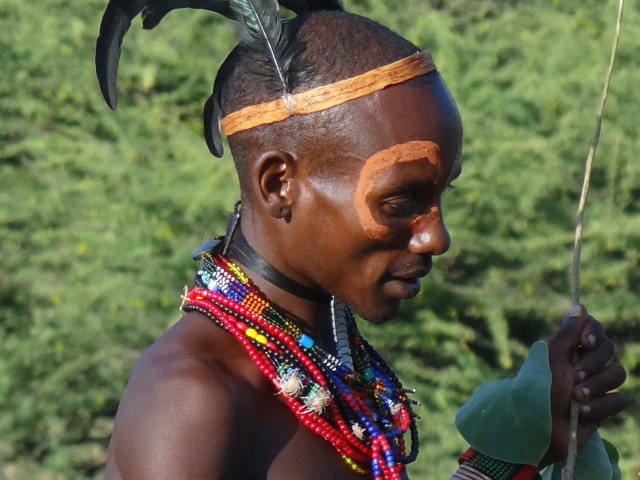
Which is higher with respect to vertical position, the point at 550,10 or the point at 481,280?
the point at 550,10

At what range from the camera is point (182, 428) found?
179 cm

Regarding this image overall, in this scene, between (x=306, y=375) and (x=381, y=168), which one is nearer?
(x=381, y=168)

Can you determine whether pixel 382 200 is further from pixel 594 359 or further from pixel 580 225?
pixel 594 359

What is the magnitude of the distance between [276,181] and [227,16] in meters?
0.48

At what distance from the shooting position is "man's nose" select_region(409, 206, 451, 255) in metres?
1.99

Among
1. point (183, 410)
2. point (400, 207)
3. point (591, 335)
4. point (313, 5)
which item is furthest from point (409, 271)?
point (313, 5)

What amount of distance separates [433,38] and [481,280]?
1.60 meters

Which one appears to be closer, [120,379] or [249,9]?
[249,9]

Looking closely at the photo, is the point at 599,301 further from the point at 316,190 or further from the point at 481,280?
the point at 316,190

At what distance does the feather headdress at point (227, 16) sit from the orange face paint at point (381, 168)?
0.76ft

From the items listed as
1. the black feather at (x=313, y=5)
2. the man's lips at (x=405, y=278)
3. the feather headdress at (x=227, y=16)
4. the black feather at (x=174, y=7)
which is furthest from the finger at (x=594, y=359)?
the black feather at (x=174, y=7)

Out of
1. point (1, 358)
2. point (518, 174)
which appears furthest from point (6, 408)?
point (518, 174)

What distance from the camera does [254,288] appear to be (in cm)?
213

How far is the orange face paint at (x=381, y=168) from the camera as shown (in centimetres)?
198
